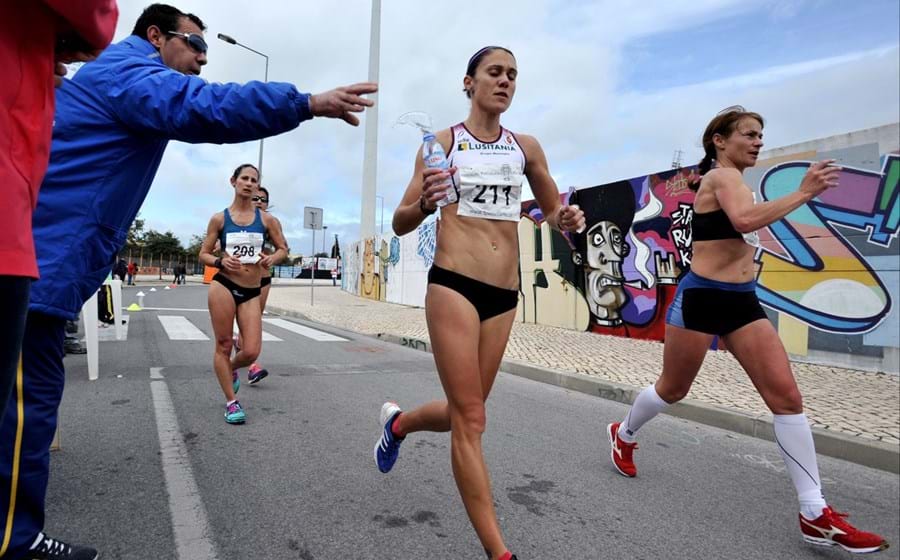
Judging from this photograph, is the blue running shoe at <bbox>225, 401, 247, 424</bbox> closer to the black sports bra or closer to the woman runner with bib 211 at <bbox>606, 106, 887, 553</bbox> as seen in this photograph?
the woman runner with bib 211 at <bbox>606, 106, 887, 553</bbox>

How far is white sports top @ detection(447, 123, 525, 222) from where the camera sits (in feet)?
7.59

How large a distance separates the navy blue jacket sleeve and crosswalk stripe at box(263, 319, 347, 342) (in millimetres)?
8483

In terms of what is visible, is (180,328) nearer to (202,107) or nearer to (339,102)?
(202,107)

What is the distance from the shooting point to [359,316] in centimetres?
1528

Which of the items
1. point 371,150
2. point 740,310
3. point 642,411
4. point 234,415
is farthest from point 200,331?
point 371,150

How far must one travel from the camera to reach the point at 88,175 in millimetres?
1910

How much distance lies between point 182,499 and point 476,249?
1979 millimetres

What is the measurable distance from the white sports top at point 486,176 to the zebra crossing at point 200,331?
811 cm

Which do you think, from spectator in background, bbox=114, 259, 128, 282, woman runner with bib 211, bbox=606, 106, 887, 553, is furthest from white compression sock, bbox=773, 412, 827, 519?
spectator in background, bbox=114, 259, 128, 282

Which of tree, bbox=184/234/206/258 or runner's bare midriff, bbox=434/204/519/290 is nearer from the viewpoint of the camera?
runner's bare midriff, bbox=434/204/519/290

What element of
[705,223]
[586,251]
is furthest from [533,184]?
[586,251]

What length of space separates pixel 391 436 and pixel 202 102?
5.91 ft

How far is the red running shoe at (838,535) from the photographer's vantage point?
2395 mm

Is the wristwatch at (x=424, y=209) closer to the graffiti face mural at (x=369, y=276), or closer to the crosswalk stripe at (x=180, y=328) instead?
the crosswalk stripe at (x=180, y=328)
